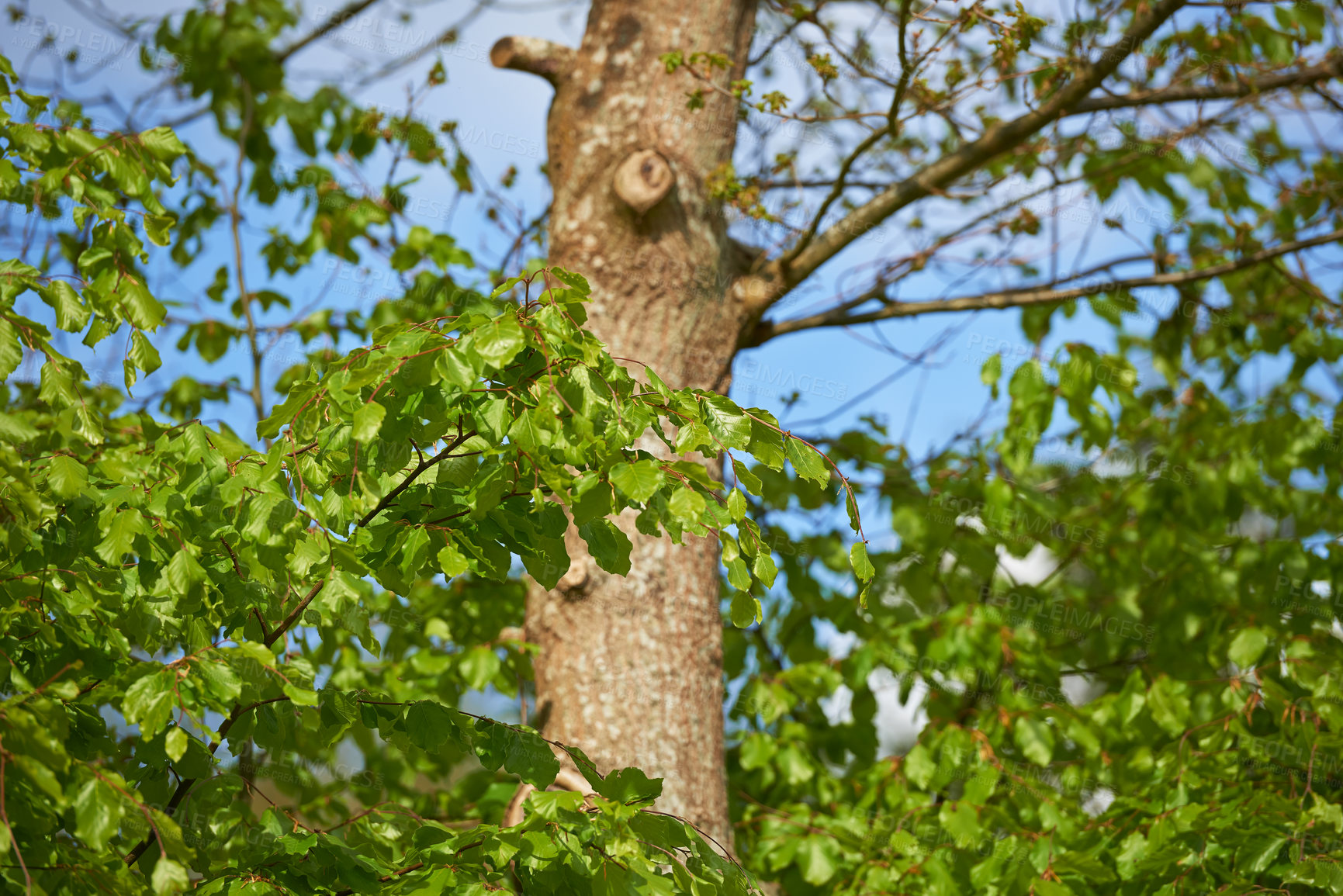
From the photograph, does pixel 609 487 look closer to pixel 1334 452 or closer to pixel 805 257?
pixel 805 257

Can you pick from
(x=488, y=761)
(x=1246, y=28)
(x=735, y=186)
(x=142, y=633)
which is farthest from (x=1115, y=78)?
(x=142, y=633)

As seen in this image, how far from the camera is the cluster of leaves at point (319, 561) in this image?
1.42m

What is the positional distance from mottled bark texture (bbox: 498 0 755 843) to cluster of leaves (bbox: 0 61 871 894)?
802 mm

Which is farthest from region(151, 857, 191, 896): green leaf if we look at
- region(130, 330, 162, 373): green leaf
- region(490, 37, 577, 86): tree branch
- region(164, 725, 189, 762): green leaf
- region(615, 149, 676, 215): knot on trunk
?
region(490, 37, 577, 86): tree branch

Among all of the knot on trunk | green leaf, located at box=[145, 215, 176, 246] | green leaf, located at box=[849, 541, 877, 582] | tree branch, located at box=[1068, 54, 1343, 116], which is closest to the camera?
green leaf, located at box=[849, 541, 877, 582]

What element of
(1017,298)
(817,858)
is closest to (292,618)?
(817,858)

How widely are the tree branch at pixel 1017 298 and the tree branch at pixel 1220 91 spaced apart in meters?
0.53

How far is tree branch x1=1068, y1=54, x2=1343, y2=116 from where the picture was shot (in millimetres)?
3305

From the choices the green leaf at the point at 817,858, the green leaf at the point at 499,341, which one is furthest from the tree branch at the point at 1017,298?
the green leaf at the point at 499,341

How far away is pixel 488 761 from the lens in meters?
1.75

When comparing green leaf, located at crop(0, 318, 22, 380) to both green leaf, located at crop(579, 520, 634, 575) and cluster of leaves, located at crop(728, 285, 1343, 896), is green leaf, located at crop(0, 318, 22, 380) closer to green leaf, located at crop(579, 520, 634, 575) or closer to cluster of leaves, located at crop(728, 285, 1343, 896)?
green leaf, located at crop(579, 520, 634, 575)

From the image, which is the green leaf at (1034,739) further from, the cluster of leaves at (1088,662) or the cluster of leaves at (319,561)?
the cluster of leaves at (319,561)

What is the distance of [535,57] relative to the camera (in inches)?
134

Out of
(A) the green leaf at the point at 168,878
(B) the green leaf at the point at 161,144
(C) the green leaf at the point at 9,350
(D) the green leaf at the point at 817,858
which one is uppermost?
(B) the green leaf at the point at 161,144
